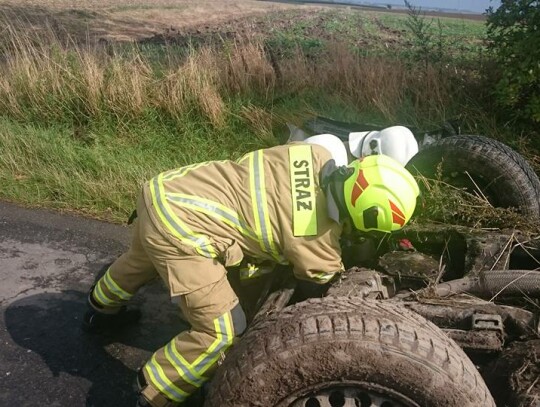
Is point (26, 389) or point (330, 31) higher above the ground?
point (330, 31)

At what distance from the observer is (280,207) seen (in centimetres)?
321

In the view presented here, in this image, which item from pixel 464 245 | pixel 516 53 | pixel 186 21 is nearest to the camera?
pixel 464 245

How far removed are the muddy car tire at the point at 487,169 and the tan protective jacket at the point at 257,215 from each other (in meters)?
1.43

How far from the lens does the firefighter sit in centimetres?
308

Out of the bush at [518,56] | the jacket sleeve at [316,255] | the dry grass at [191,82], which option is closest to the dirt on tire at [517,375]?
the jacket sleeve at [316,255]

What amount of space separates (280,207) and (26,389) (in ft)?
5.90

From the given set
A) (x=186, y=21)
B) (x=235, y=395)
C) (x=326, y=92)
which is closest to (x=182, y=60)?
(x=326, y=92)

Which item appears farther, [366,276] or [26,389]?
[26,389]

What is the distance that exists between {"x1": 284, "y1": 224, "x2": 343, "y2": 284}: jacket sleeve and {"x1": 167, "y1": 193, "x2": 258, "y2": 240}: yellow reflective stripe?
241 mm

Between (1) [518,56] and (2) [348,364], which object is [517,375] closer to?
(2) [348,364]

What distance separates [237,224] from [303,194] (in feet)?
1.24

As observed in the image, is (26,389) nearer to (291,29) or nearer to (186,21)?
(291,29)

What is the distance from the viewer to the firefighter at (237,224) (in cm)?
308

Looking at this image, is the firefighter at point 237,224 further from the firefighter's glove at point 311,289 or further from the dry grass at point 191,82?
the dry grass at point 191,82
